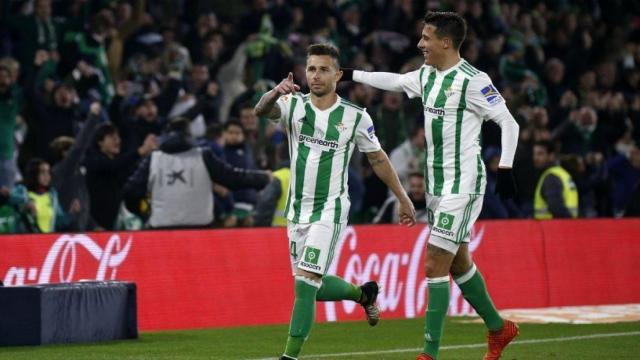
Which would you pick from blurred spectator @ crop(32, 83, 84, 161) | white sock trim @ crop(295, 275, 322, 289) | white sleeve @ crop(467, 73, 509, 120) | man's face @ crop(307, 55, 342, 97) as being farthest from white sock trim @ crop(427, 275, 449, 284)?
blurred spectator @ crop(32, 83, 84, 161)

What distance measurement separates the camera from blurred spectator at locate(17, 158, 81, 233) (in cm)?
1473

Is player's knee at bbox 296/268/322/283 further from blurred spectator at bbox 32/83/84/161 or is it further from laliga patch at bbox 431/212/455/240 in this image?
blurred spectator at bbox 32/83/84/161

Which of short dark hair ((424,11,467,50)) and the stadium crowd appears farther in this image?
the stadium crowd

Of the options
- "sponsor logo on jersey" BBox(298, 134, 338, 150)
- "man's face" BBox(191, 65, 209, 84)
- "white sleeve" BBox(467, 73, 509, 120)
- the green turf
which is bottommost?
the green turf

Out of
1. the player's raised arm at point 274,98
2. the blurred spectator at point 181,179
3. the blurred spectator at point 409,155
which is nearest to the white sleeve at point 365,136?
the player's raised arm at point 274,98

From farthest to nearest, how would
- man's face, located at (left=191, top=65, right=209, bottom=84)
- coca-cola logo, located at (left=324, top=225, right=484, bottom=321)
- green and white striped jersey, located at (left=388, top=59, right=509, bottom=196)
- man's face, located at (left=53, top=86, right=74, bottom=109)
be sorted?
man's face, located at (left=191, top=65, right=209, bottom=84)
man's face, located at (left=53, top=86, right=74, bottom=109)
coca-cola logo, located at (left=324, top=225, right=484, bottom=321)
green and white striped jersey, located at (left=388, top=59, right=509, bottom=196)

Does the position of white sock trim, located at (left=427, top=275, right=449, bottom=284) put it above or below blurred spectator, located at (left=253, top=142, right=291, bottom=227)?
above

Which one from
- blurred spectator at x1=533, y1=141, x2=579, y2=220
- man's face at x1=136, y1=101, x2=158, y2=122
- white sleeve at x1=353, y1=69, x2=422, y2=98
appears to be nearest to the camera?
white sleeve at x1=353, y1=69, x2=422, y2=98

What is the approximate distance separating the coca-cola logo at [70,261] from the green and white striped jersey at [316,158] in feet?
12.4

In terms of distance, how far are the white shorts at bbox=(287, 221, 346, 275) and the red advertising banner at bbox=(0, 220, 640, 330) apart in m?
3.89

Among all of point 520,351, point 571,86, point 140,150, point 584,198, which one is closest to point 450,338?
point 520,351

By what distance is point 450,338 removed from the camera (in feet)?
40.9

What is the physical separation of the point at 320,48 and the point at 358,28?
1321 cm

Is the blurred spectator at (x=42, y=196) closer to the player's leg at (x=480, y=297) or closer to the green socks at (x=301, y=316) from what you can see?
the green socks at (x=301, y=316)
